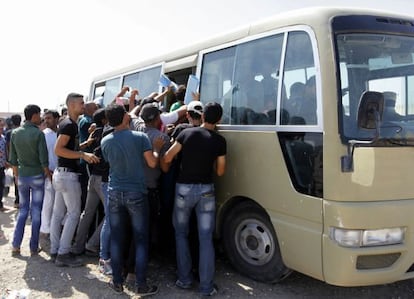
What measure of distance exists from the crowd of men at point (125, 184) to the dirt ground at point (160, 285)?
15 centimetres

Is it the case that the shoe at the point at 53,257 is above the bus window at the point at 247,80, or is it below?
below

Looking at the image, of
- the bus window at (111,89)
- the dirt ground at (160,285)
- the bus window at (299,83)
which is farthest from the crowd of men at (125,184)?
the bus window at (111,89)

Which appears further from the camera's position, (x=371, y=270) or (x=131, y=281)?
(x=131, y=281)

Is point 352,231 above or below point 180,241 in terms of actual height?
above

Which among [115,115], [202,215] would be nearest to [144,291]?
[202,215]

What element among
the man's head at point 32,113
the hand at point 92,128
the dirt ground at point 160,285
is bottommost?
the dirt ground at point 160,285

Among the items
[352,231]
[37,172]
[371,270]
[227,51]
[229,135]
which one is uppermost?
[227,51]

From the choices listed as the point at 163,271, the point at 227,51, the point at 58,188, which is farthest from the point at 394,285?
the point at 58,188

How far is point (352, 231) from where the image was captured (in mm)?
3557

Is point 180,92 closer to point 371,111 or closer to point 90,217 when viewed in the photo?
point 90,217

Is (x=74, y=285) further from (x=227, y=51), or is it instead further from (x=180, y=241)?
(x=227, y=51)

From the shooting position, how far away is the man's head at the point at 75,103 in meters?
5.17

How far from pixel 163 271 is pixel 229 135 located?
1875 millimetres

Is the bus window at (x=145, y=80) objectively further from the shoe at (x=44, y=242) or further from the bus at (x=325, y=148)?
the shoe at (x=44, y=242)
